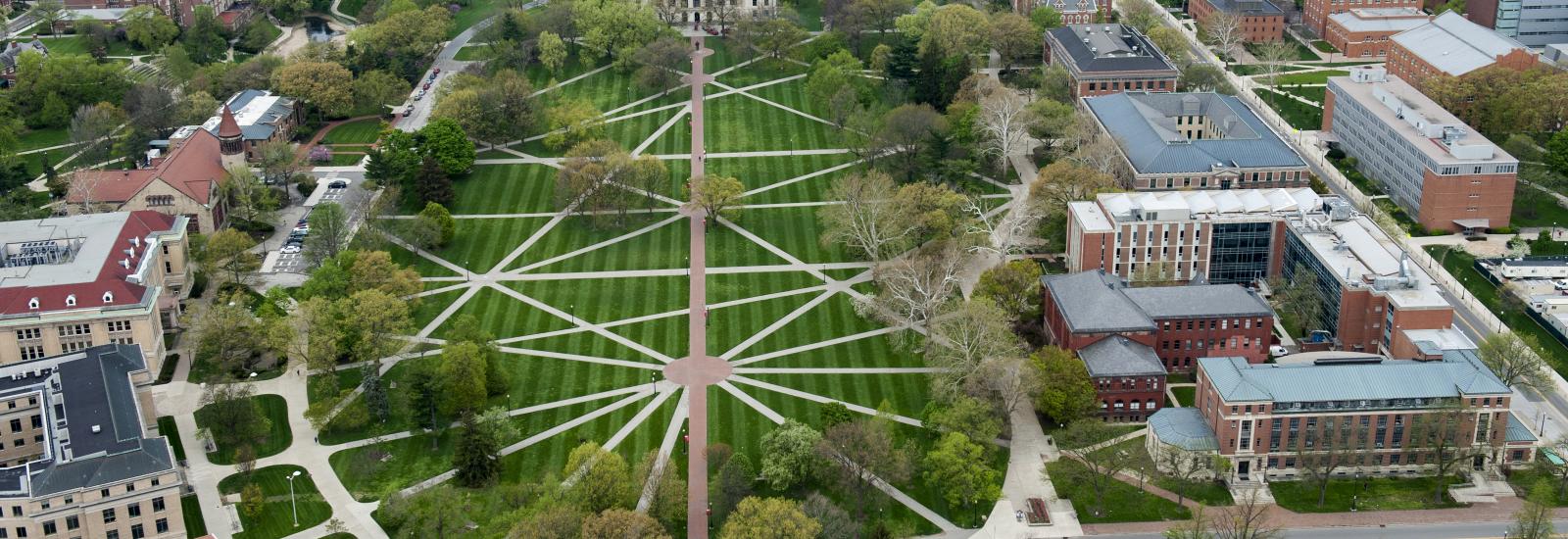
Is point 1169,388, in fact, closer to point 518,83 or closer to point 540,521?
point 540,521

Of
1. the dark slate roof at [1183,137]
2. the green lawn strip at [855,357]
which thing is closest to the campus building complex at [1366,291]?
the dark slate roof at [1183,137]

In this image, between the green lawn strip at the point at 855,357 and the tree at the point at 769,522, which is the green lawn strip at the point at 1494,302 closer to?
the green lawn strip at the point at 855,357

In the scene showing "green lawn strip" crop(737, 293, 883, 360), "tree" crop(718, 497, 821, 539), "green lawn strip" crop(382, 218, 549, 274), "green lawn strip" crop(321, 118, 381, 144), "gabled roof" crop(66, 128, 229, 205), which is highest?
"gabled roof" crop(66, 128, 229, 205)

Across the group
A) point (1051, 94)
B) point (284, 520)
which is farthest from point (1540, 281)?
point (284, 520)

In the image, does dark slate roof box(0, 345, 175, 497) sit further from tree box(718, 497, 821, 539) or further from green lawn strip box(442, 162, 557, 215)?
green lawn strip box(442, 162, 557, 215)

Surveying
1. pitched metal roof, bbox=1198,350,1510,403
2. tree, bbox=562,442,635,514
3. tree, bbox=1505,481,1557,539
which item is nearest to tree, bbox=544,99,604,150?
tree, bbox=562,442,635,514

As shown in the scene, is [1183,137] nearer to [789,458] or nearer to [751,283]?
[751,283]

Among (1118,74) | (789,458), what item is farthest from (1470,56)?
(789,458)
